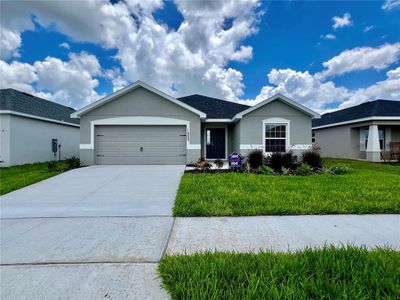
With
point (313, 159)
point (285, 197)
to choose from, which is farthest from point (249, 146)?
point (285, 197)

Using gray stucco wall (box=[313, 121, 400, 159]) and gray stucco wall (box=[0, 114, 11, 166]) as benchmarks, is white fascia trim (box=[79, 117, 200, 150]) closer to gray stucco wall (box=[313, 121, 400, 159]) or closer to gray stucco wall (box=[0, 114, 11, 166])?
gray stucco wall (box=[0, 114, 11, 166])

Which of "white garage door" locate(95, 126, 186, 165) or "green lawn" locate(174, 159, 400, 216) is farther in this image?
"white garage door" locate(95, 126, 186, 165)

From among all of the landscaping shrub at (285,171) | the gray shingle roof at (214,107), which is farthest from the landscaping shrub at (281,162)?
the gray shingle roof at (214,107)

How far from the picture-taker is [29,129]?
45.1ft

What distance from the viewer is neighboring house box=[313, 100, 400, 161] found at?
15352 mm

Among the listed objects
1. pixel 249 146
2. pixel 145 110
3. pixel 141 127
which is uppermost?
pixel 145 110

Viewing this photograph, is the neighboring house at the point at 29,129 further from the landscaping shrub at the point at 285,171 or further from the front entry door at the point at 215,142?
the landscaping shrub at the point at 285,171

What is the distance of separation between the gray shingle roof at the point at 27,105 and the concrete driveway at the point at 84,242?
9.76 metres

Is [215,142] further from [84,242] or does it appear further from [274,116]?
[84,242]

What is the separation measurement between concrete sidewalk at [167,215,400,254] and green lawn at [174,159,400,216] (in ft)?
0.91

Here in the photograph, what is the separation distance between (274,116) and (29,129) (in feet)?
52.7

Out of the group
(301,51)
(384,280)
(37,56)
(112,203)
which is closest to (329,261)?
(384,280)

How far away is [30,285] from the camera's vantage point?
227 cm

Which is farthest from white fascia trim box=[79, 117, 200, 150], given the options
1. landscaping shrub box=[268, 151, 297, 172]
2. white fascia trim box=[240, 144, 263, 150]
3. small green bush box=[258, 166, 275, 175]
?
landscaping shrub box=[268, 151, 297, 172]
